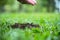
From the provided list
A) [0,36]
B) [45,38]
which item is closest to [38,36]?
[45,38]

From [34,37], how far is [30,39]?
0.20ft

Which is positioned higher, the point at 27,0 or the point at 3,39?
the point at 27,0

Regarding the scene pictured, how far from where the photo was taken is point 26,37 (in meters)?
0.69

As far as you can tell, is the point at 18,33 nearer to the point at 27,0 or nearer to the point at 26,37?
the point at 26,37

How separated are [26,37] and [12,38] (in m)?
0.04

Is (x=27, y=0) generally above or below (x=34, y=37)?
above

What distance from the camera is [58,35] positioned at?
70cm

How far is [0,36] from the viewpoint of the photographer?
0.77 meters

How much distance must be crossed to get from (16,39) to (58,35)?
0.43ft

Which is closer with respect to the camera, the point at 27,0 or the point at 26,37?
the point at 26,37

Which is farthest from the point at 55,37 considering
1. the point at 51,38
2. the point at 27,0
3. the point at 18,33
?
the point at 27,0

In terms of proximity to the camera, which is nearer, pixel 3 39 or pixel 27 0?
pixel 3 39

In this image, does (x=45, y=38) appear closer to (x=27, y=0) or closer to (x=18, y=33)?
(x=18, y=33)

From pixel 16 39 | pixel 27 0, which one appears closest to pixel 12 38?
pixel 16 39
